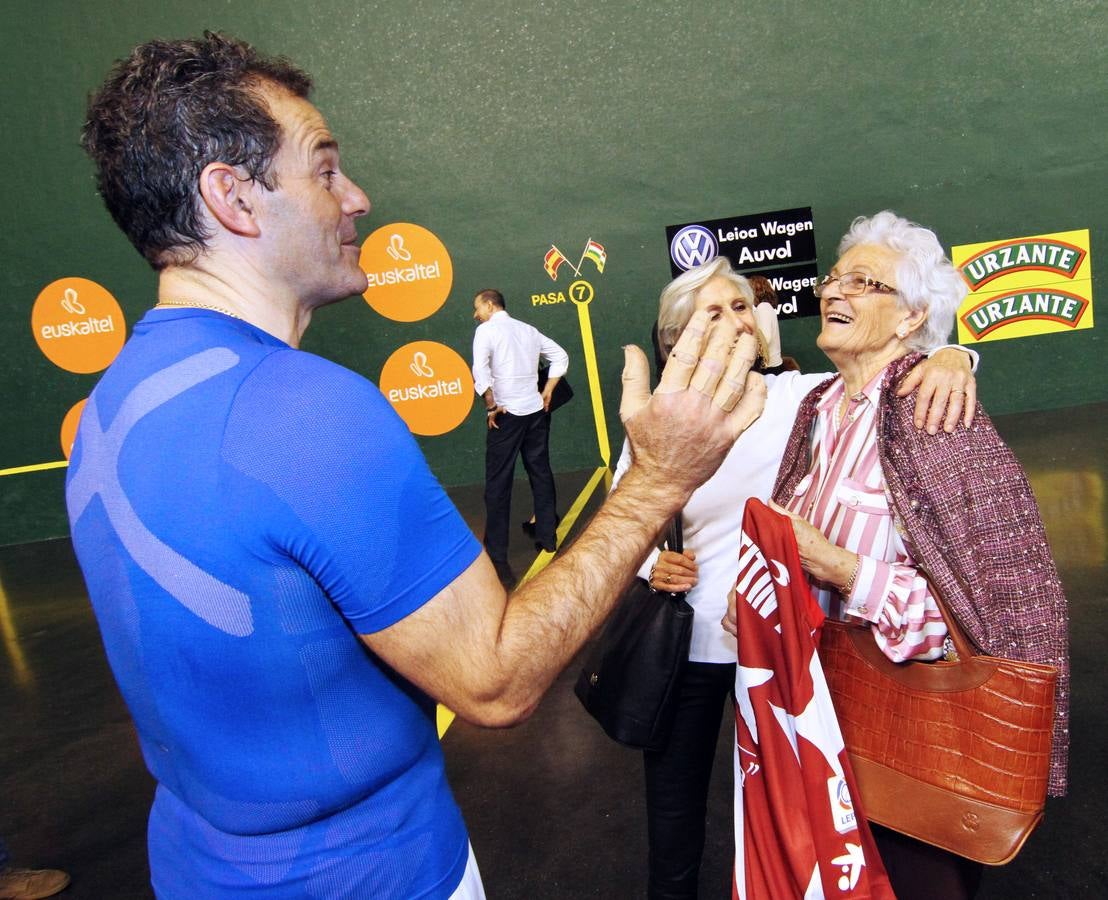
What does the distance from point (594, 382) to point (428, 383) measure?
170cm

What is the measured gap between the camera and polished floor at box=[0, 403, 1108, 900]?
102 inches

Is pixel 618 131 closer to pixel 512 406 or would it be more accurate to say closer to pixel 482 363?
pixel 482 363

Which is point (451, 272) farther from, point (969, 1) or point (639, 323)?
point (969, 1)

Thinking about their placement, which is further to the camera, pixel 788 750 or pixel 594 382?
pixel 594 382

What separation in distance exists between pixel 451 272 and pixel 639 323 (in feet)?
6.45

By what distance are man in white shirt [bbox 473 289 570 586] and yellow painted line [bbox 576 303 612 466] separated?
202cm

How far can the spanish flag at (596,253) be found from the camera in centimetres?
843

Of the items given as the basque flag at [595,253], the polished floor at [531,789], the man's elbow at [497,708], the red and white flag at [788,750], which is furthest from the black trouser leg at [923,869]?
the basque flag at [595,253]

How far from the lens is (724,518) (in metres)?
2.18

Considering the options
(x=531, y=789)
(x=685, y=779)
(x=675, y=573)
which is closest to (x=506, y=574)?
(x=531, y=789)

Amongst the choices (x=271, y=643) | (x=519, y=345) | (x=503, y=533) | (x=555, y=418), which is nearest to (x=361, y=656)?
(x=271, y=643)

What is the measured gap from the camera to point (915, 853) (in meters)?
1.74

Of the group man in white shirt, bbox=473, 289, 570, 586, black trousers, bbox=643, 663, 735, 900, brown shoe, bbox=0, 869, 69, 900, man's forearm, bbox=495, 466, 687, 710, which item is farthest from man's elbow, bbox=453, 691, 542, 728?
man in white shirt, bbox=473, 289, 570, 586

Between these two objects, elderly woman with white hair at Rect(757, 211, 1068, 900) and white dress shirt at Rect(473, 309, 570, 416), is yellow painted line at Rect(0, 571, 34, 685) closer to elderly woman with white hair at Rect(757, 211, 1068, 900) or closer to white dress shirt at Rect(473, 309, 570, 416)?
white dress shirt at Rect(473, 309, 570, 416)
